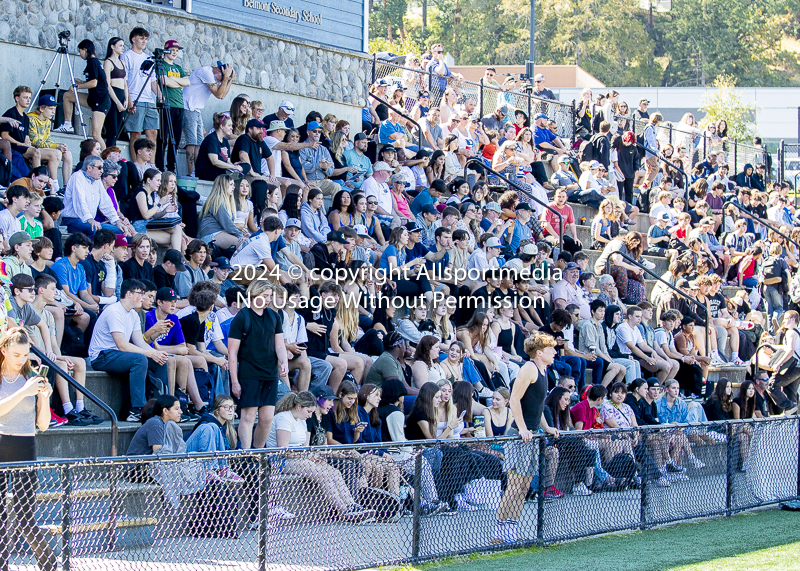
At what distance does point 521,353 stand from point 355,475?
6.73 metres

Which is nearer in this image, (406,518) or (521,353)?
(406,518)

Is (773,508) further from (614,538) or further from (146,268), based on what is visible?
(146,268)

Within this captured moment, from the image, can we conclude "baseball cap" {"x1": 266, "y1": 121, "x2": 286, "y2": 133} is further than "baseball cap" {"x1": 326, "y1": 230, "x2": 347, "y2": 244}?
Yes

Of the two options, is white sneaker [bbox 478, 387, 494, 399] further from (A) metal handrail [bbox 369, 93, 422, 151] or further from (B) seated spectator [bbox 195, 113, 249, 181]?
(A) metal handrail [bbox 369, 93, 422, 151]

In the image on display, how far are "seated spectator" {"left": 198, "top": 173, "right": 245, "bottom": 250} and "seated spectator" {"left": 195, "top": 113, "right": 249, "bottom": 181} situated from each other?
0.97 m

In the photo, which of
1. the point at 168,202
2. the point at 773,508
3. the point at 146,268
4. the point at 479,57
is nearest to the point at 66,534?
the point at 146,268

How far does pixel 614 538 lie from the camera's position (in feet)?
30.1

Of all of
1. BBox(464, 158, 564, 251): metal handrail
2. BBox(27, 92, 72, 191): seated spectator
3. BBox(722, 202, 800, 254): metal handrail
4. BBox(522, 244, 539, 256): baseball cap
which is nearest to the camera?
BBox(27, 92, 72, 191): seated spectator

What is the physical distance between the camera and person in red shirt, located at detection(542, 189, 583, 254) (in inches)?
670

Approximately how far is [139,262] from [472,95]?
1305 cm

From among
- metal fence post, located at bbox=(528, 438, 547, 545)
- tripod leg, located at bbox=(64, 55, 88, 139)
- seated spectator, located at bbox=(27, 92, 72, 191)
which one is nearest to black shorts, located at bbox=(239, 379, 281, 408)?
metal fence post, located at bbox=(528, 438, 547, 545)

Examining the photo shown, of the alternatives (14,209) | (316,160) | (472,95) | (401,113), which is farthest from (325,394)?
(472,95)

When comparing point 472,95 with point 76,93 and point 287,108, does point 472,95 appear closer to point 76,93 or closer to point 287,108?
point 287,108

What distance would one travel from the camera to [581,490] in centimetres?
887
